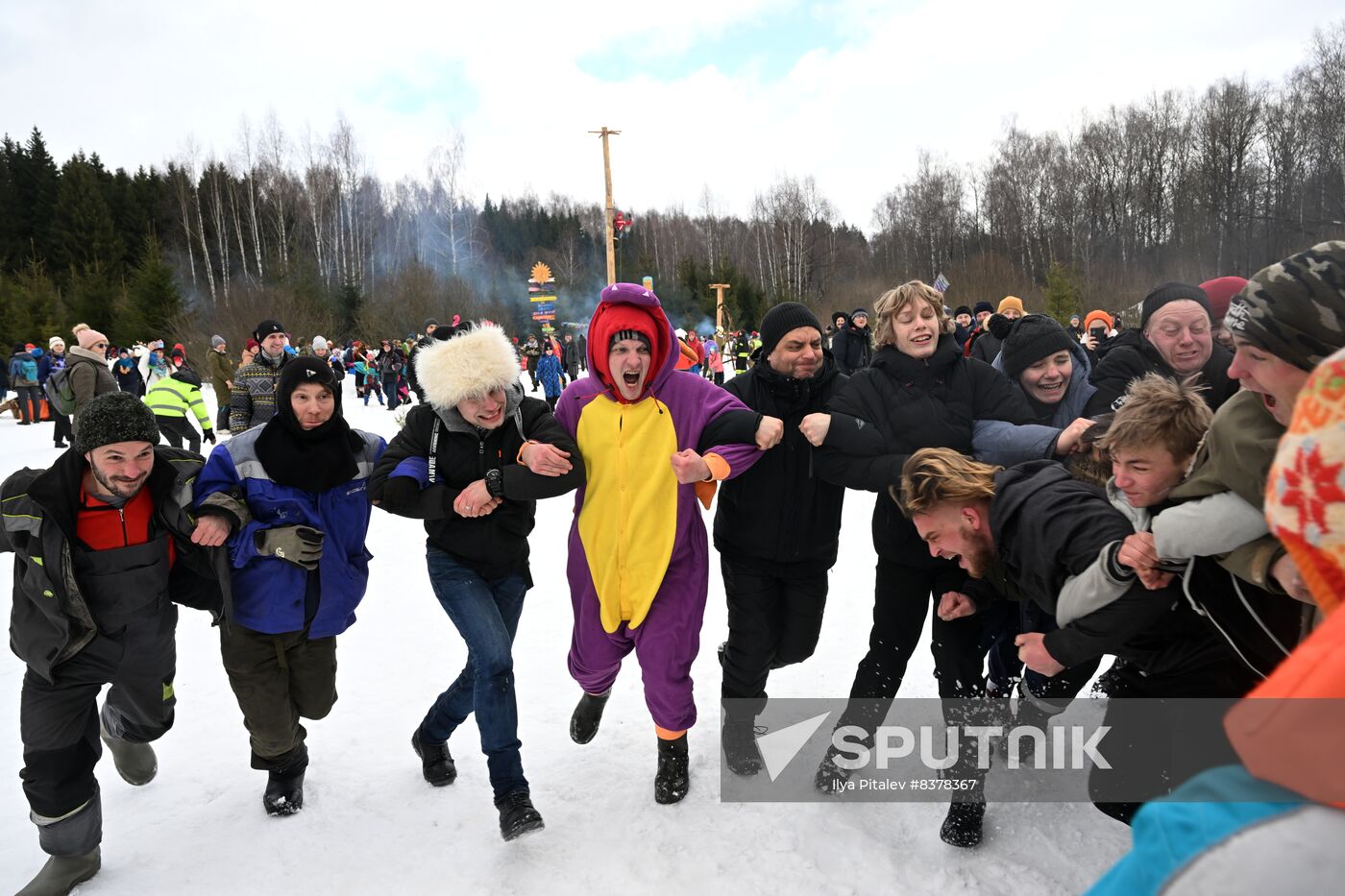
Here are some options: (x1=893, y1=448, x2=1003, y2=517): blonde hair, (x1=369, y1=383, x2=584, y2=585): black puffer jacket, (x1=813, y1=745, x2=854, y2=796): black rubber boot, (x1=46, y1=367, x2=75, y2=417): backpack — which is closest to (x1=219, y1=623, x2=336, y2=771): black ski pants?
(x1=369, y1=383, x2=584, y2=585): black puffer jacket

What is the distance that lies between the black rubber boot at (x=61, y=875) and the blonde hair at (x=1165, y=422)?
3542 millimetres

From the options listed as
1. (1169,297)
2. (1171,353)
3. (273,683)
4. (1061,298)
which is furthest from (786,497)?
(1061,298)

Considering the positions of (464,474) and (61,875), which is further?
(464,474)

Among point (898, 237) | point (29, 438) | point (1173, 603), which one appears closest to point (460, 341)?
point (1173, 603)

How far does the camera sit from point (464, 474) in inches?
114

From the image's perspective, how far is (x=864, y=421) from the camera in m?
2.86

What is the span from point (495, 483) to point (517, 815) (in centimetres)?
117

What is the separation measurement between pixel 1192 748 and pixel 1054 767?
3.82 ft

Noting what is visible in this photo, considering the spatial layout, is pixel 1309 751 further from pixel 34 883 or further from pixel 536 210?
pixel 536 210

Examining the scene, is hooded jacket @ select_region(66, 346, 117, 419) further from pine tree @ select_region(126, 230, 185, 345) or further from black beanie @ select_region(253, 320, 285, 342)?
pine tree @ select_region(126, 230, 185, 345)

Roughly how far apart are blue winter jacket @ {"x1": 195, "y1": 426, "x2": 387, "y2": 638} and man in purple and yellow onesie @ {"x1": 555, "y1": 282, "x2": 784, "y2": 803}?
0.96 m

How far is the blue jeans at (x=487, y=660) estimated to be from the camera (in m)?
2.72

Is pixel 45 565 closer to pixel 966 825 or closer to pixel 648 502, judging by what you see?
pixel 648 502
